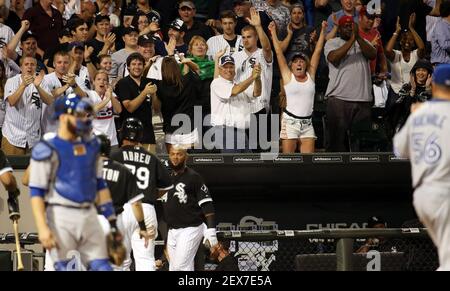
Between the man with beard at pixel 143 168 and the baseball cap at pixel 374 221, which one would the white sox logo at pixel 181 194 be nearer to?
the man with beard at pixel 143 168

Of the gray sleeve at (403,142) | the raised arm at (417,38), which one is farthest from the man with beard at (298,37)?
the gray sleeve at (403,142)

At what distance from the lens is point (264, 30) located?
53.7 feet

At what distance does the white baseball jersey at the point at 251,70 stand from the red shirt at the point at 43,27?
2.65 m

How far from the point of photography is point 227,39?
1587 cm

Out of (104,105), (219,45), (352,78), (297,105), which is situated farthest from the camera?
(219,45)

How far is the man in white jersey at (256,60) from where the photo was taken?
1541cm

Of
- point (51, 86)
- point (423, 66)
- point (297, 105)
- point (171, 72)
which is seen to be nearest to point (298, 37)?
point (297, 105)

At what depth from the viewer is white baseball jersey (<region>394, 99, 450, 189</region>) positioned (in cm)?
1004

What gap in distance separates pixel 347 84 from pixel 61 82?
353cm

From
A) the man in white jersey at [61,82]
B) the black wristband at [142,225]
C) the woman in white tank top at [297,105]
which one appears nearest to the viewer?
the black wristband at [142,225]

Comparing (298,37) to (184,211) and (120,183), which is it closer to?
(184,211)

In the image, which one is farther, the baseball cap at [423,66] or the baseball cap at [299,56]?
the baseball cap at [423,66]

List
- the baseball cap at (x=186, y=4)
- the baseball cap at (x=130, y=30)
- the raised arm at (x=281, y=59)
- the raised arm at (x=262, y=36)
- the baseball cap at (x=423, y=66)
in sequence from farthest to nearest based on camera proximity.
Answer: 1. the baseball cap at (x=186, y=4)
2. the baseball cap at (x=130, y=30)
3. the baseball cap at (x=423, y=66)
4. the raised arm at (x=262, y=36)
5. the raised arm at (x=281, y=59)
